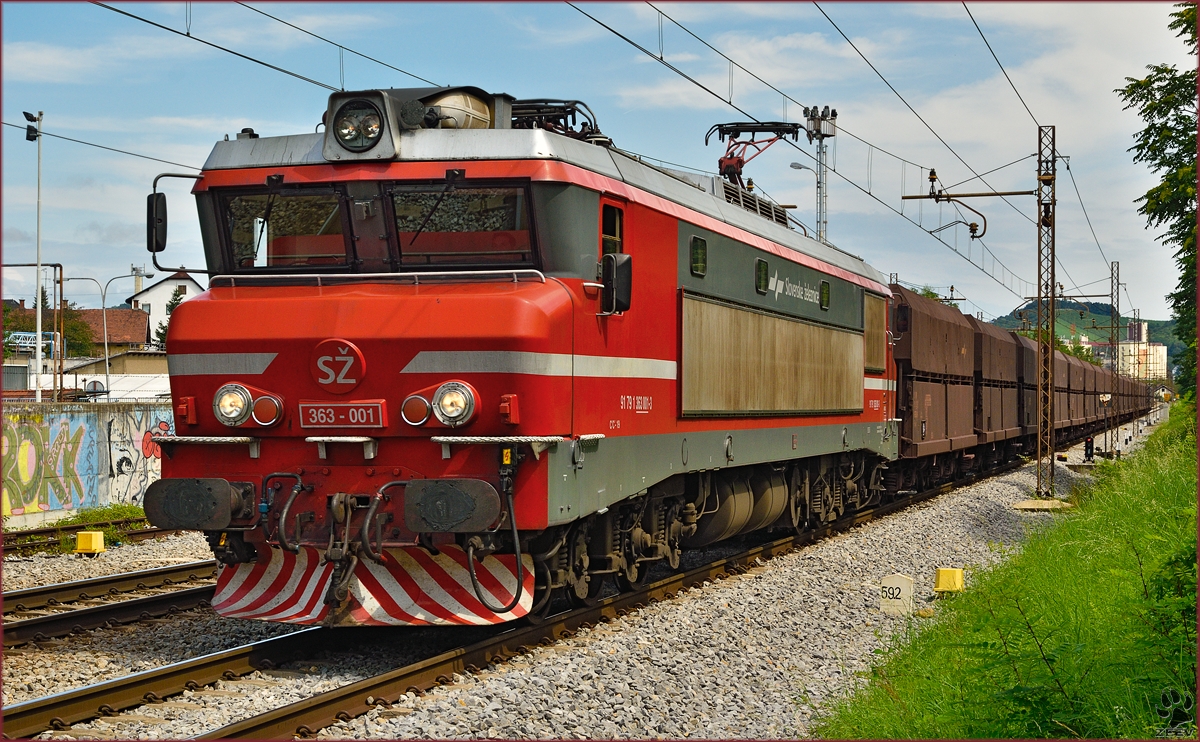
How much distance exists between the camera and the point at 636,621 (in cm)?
1052

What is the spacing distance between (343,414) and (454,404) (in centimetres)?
90

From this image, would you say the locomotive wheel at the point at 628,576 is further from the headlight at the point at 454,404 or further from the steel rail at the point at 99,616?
the steel rail at the point at 99,616

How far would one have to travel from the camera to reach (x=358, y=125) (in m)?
9.16

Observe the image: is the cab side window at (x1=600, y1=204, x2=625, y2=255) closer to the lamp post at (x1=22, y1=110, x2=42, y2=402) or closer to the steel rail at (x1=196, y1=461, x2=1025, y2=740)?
the steel rail at (x1=196, y1=461, x2=1025, y2=740)

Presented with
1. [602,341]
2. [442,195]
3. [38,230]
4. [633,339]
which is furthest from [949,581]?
[38,230]

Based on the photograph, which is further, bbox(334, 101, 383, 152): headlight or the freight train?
bbox(334, 101, 383, 152): headlight

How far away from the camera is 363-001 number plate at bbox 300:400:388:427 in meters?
8.70

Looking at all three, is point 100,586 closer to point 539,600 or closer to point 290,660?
point 290,660

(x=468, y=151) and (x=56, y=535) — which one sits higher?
(x=468, y=151)

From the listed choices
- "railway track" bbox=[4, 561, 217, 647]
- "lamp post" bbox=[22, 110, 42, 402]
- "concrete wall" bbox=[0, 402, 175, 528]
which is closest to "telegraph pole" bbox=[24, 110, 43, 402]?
"lamp post" bbox=[22, 110, 42, 402]

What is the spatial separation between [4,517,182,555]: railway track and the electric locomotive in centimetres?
635

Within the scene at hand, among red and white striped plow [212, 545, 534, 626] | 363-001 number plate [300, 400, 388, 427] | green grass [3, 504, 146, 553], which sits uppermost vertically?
363-001 number plate [300, 400, 388, 427]

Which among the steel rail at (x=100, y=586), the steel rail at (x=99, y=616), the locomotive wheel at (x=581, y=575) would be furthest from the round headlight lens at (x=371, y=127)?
the steel rail at (x=100, y=586)

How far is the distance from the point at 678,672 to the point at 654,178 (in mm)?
4699
